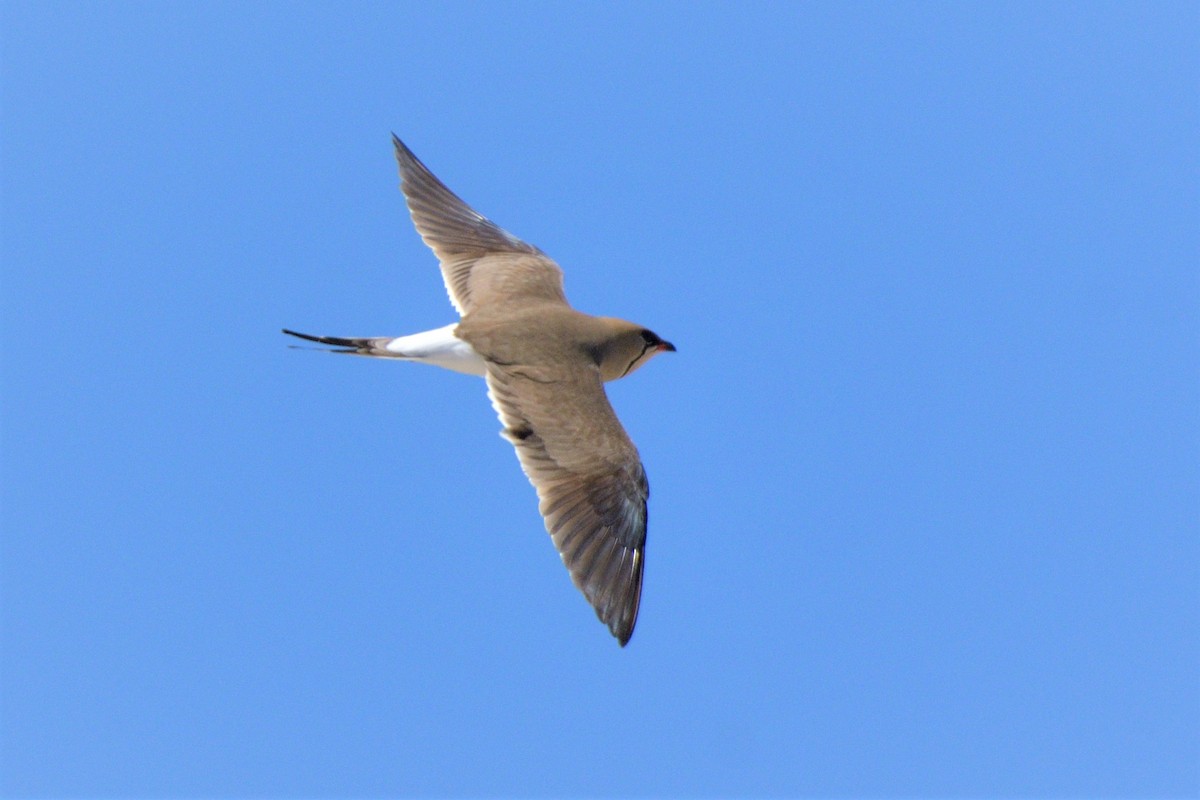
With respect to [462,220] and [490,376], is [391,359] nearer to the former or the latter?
[490,376]

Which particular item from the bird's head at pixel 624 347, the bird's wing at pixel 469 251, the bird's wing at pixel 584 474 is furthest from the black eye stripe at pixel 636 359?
the bird's wing at pixel 469 251

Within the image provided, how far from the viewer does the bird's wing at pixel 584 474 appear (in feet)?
23.3

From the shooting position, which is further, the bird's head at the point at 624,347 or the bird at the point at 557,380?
the bird's head at the point at 624,347

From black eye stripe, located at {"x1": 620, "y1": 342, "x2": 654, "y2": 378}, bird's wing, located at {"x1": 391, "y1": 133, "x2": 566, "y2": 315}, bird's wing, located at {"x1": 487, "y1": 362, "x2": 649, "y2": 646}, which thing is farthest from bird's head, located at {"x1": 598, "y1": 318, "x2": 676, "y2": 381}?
bird's wing, located at {"x1": 391, "y1": 133, "x2": 566, "y2": 315}

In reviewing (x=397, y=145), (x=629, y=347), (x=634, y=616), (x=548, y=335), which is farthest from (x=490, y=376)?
(x=397, y=145)

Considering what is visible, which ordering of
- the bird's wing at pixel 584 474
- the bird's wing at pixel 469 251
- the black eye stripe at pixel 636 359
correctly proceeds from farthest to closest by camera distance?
the bird's wing at pixel 469 251 → the black eye stripe at pixel 636 359 → the bird's wing at pixel 584 474

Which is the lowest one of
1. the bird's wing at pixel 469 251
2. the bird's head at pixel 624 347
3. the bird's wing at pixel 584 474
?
the bird's wing at pixel 584 474

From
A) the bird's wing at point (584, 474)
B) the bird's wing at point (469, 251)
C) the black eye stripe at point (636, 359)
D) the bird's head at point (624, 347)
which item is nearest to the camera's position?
the bird's wing at point (584, 474)

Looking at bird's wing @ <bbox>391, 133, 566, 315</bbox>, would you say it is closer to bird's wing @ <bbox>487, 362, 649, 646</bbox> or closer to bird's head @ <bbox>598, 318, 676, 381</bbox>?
bird's head @ <bbox>598, 318, 676, 381</bbox>

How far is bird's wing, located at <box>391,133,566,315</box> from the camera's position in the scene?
29.1 ft

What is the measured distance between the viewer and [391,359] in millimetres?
8148

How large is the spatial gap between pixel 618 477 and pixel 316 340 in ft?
6.42

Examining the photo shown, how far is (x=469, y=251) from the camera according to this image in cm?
933

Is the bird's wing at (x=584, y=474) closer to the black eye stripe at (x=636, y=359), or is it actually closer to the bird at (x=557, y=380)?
the bird at (x=557, y=380)
